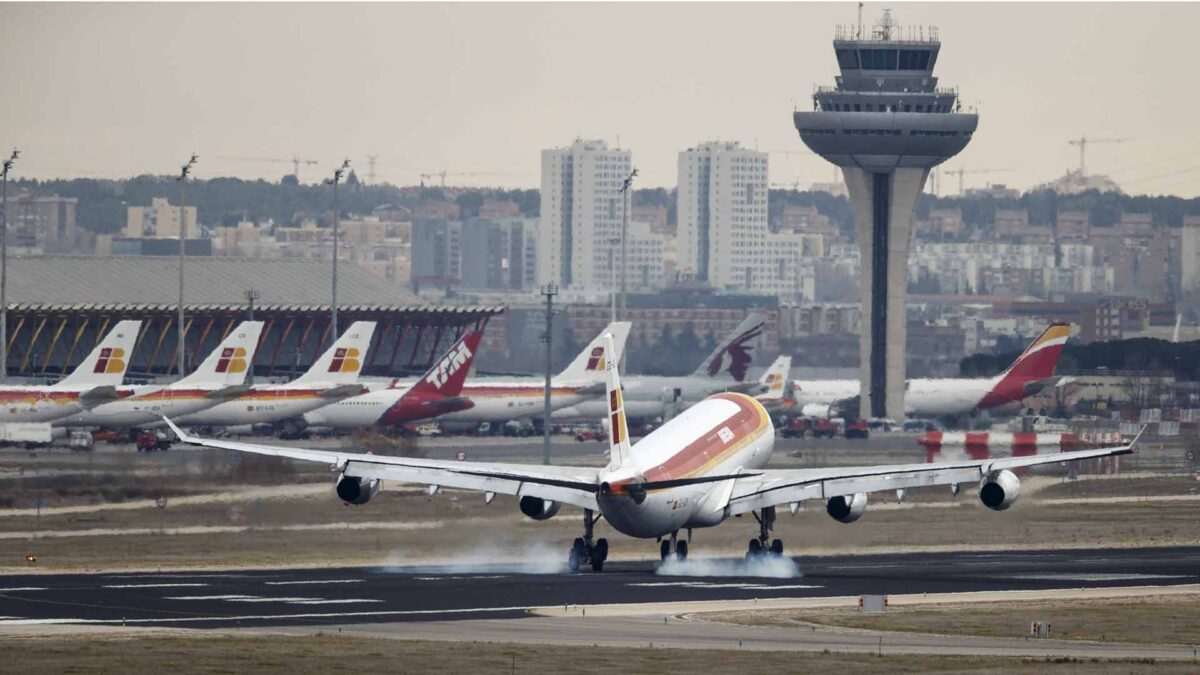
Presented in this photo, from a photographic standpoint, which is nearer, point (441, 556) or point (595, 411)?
point (441, 556)

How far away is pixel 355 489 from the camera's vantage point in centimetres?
6988

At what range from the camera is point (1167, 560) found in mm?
76562

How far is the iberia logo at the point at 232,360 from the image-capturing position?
138m

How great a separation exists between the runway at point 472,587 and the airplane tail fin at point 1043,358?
3462 inches

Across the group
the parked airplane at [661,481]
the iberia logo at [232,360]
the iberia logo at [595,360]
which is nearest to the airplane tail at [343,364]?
the iberia logo at [232,360]

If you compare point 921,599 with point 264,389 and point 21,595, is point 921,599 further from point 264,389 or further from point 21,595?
point 264,389

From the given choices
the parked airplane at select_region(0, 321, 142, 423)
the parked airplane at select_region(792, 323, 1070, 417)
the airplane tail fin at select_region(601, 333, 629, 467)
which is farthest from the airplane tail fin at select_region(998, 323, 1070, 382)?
the airplane tail fin at select_region(601, 333, 629, 467)

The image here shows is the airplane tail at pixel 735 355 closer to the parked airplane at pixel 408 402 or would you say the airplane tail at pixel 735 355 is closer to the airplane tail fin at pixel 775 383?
the airplane tail fin at pixel 775 383

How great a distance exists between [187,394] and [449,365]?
18799 mm

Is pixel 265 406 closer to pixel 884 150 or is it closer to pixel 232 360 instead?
pixel 232 360

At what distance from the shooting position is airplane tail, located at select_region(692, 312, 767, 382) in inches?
7032

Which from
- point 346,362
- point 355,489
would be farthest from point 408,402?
point 355,489

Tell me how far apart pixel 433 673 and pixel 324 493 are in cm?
4525

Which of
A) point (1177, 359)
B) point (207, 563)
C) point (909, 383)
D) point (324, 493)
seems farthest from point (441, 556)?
point (1177, 359)
